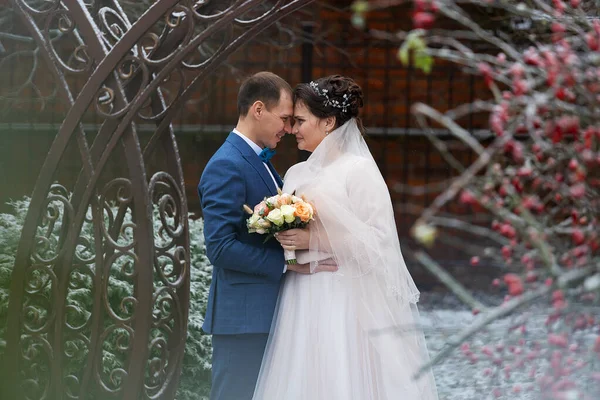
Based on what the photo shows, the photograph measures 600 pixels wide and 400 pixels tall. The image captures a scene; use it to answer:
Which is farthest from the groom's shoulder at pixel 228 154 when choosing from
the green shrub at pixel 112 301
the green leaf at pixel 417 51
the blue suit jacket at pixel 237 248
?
the green leaf at pixel 417 51

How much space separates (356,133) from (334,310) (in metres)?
0.80

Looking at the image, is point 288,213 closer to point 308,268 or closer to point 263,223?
point 263,223

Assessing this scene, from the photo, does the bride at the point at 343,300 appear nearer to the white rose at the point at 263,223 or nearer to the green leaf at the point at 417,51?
the white rose at the point at 263,223

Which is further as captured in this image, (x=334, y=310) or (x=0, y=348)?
(x=0, y=348)

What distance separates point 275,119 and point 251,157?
20cm

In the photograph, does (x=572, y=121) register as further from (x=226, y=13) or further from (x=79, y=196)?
(x=79, y=196)

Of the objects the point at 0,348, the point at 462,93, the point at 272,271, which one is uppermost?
the point at 462,93

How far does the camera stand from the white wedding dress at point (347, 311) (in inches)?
144

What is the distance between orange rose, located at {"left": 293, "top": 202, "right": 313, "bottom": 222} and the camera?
350 centimetres

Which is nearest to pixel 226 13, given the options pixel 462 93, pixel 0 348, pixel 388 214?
pixel 388 214

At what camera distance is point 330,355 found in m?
3.66

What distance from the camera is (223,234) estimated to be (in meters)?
3.57

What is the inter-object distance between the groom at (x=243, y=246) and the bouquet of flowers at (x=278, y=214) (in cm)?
12

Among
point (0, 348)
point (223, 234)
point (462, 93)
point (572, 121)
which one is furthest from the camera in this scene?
point (462, 93)
